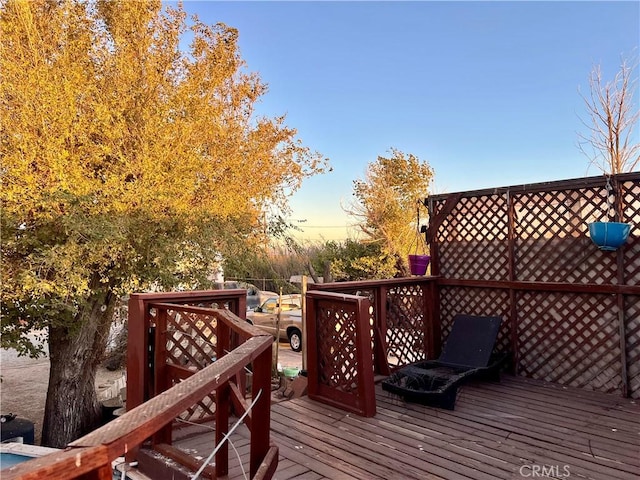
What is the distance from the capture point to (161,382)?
281 centimetres

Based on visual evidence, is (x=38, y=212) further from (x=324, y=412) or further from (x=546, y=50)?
(x=546, y=50)

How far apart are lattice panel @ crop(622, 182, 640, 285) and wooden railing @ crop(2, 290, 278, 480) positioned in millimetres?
3418

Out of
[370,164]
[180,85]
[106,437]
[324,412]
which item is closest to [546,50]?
[370,164]

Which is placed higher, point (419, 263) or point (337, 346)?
point (419, 263)

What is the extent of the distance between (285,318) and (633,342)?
7.14 metres

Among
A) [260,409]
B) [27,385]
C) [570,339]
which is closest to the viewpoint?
[260,409]

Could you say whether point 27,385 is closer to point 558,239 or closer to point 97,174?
point 97,174

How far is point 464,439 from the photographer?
2.88 metres

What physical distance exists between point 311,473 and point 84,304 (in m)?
4.09

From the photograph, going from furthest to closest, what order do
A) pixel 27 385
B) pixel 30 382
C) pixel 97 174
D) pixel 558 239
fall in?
1. pixel 30 382
2. pixel 27 385
3. pixel 97 174
4. pixel 558 239

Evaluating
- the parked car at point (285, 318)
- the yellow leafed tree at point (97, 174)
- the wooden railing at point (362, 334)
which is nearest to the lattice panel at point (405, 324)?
the wooden railing at point (362, 334)

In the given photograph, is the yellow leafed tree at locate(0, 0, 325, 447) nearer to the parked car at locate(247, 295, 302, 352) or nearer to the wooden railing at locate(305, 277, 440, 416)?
the wooden railing at locate(305, 277, 440, 416)

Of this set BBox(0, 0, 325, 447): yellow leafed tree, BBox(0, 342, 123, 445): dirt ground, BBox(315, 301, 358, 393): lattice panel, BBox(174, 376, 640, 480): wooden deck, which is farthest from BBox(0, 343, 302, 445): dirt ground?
BBox(174, 376, 640, 480): wooden deck

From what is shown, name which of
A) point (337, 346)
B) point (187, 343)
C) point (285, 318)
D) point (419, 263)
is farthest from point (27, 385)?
point (419, 263)
